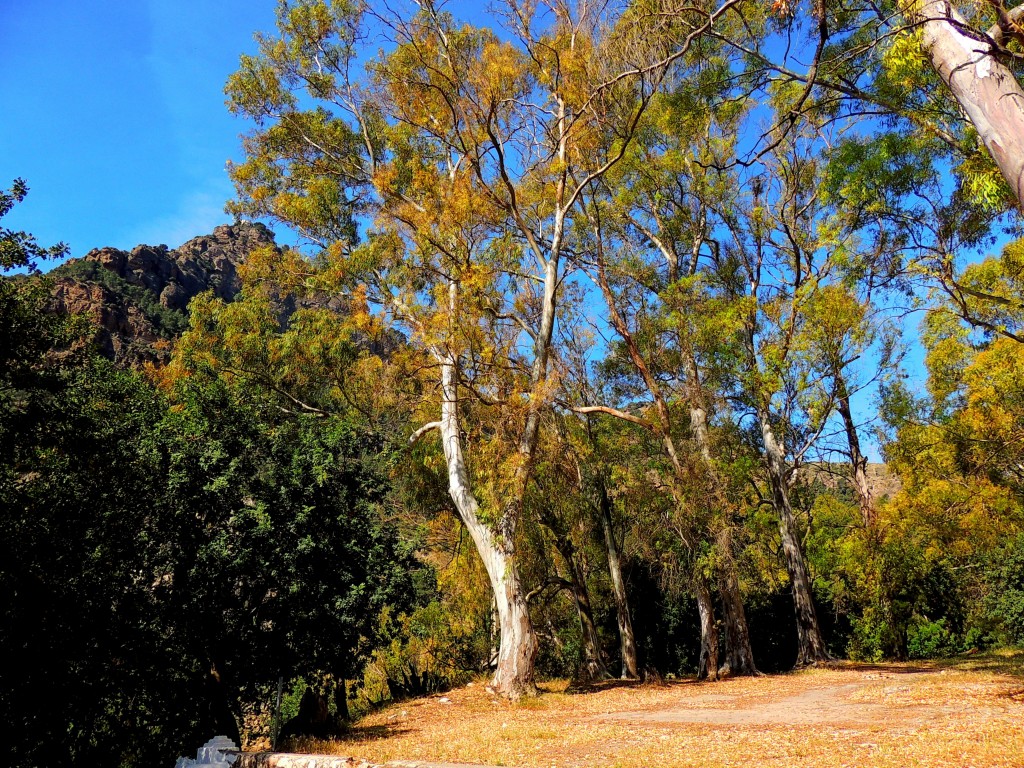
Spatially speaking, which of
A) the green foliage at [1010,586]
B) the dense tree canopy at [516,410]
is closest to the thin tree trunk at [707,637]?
the dense tree canopy at [516,410]

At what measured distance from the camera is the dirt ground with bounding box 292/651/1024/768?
17.4 ft

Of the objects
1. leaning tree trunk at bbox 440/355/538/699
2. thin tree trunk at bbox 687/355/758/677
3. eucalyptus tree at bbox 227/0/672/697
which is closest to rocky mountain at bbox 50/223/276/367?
eucalyptus tree at bbox 227/0/672/697

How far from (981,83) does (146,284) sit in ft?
259

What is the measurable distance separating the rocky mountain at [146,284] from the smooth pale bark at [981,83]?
4207 centimetres

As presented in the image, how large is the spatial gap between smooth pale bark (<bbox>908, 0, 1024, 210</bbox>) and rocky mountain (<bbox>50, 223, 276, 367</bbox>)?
138ft

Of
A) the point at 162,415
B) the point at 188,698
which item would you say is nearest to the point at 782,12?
the point at 162,415

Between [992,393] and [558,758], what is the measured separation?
44.4 feet

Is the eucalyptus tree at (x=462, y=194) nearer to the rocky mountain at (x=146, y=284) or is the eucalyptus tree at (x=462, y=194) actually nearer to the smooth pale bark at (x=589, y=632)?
the smooth pale bark at (x=589, y=632)

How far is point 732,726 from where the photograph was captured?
729 centimetres

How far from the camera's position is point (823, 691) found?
410 inches

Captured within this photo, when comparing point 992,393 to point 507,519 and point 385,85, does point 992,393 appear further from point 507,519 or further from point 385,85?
point 385,85

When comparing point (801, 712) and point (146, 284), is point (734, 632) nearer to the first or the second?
point (801, 712)

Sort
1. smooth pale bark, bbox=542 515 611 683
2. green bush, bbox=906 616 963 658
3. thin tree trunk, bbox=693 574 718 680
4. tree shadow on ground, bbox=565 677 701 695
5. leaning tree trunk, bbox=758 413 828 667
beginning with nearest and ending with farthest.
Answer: tree shadow on ground, bbox=565 677 701 695
thin tree trunk, bbox=693 574 718 680
leaning tree trunk, bbox=758 413 828 667
smooth pale bark, bbox=542 515 611 683
green bush, bbox=906 616 963 658

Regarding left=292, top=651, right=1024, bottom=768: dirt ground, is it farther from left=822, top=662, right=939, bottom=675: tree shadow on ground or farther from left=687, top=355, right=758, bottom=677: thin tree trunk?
left=687, top=355, right=758, bottom=677: thin tree trunk
